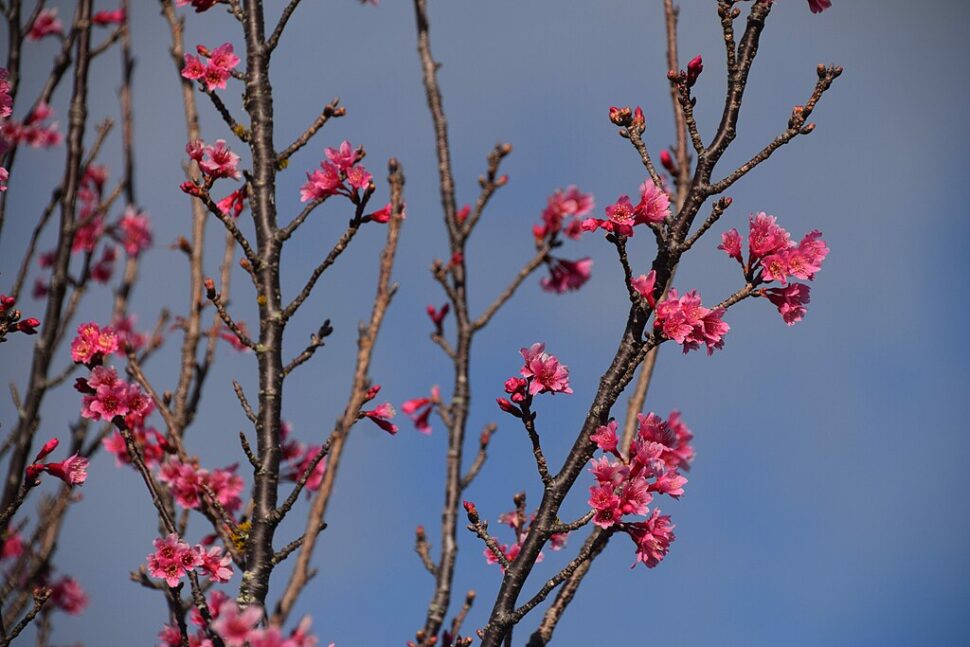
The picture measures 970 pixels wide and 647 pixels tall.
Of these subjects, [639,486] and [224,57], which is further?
[224,57]

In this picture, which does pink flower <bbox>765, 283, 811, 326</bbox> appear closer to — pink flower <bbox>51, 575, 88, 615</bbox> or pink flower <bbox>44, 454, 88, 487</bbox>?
pink flower <bbox>44, 454, 88, 487</bbox>

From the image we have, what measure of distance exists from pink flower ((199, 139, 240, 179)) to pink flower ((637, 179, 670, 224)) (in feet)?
6.11

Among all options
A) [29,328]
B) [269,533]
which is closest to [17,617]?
[29,328]

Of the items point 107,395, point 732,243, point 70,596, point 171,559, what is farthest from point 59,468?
point 70,596

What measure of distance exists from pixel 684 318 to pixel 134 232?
581cm

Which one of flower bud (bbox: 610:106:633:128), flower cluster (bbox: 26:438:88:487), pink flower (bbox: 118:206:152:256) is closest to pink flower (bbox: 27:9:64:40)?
pink flower (bbox: 118:206:152:256)

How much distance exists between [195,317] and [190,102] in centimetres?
139

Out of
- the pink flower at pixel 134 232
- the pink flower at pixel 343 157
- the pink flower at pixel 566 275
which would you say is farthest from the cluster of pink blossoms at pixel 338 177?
the pink flower at pixel 134 232

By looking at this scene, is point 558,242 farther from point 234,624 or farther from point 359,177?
point 234,624

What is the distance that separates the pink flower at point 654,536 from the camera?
3.04 m

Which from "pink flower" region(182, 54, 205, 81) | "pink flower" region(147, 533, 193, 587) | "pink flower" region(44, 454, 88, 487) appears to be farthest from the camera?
"pink flower" region(182, 54, 205, 81)

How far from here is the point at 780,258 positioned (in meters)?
3.16

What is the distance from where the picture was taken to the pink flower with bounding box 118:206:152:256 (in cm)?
695

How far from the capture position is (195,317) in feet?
18.0
